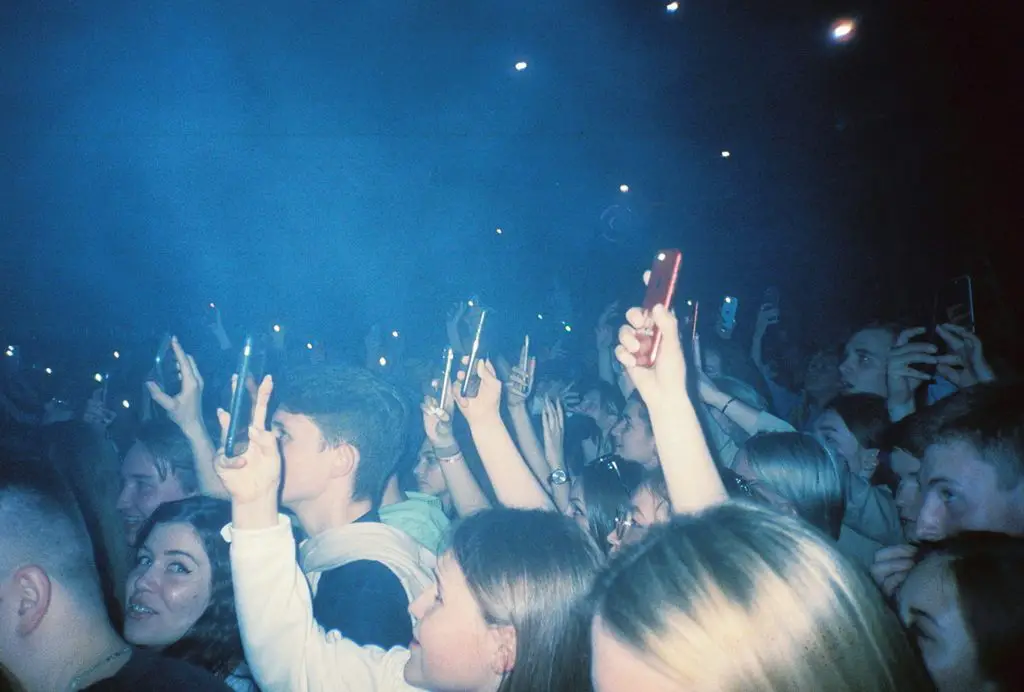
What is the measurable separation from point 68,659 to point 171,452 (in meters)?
1.83

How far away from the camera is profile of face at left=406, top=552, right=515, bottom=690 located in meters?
1.50

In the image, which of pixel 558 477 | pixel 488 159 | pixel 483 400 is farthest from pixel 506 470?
pixel 488 159

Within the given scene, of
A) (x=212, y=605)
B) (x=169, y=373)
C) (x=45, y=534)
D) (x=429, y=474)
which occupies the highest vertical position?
(x=169, y=373)

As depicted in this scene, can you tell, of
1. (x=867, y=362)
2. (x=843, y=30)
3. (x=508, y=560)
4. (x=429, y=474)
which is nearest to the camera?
(x=508, y=560)

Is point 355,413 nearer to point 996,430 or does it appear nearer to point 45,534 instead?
point 45,534

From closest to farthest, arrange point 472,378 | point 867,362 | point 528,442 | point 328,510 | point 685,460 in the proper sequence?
point 685,460
point 328,510
point 472,378
point 528,442
point 867,362

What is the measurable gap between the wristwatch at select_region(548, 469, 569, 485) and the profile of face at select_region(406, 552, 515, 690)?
1.76 metres

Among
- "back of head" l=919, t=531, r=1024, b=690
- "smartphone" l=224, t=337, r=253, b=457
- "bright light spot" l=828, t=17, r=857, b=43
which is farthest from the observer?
"bright light spot" l=828, t=17, r=857, b=43

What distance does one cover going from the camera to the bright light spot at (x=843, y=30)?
6.04 m

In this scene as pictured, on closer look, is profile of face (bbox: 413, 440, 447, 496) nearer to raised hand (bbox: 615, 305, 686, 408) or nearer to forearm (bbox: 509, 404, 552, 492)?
forearm (bbox: 509, 404, 552, 492)

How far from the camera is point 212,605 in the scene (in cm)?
210

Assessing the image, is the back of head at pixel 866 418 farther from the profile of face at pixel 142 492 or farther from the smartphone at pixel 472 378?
the profile of face at pixel 142 492

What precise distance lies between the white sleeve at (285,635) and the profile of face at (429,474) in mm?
1914

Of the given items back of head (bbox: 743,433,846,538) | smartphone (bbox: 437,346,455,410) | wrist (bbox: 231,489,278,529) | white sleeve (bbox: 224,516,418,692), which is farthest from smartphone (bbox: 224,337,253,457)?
back of head (bbox: 743,433,846,538)
